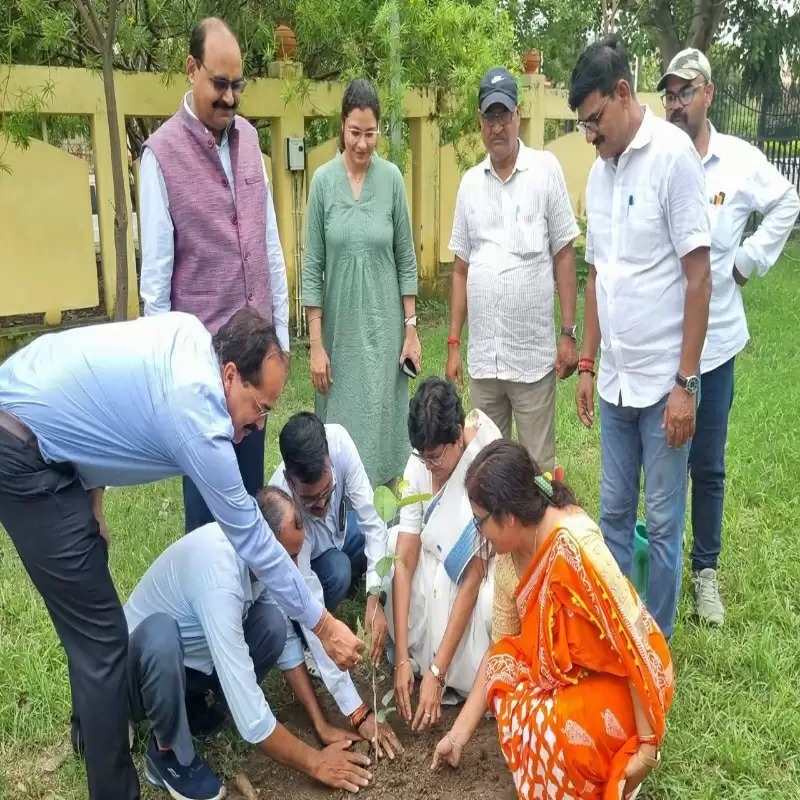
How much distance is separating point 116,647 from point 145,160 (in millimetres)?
1632

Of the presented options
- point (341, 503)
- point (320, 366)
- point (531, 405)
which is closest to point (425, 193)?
point (320, 366)

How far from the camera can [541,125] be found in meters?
10.1

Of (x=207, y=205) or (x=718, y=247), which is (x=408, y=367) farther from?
(x=718, y=247)

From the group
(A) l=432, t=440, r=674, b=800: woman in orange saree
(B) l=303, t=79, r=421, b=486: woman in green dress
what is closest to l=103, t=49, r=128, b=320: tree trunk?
(B) l=303, t=79, r=421, b=486: woman in green dress

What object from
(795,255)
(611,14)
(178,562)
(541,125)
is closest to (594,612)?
(178,562)

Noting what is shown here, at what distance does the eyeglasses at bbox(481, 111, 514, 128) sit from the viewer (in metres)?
3.47

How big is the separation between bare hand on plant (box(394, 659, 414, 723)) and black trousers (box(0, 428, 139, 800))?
85cm

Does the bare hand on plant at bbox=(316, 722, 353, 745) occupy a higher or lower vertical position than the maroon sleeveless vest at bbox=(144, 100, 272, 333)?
lower

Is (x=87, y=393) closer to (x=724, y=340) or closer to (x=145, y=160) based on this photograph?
(x=145, y=160)

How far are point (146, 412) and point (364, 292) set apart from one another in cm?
179

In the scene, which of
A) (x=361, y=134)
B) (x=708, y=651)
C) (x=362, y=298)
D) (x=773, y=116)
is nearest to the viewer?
(x=708, y=651)

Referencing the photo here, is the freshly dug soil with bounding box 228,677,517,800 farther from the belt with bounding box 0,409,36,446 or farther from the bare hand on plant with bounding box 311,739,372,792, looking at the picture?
the belt with bounding box 0,409,36,446

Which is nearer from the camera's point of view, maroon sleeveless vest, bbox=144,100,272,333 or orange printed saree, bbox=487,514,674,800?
orange printed saree, bbox=487,514,674,800

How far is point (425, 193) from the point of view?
8.57 meters
